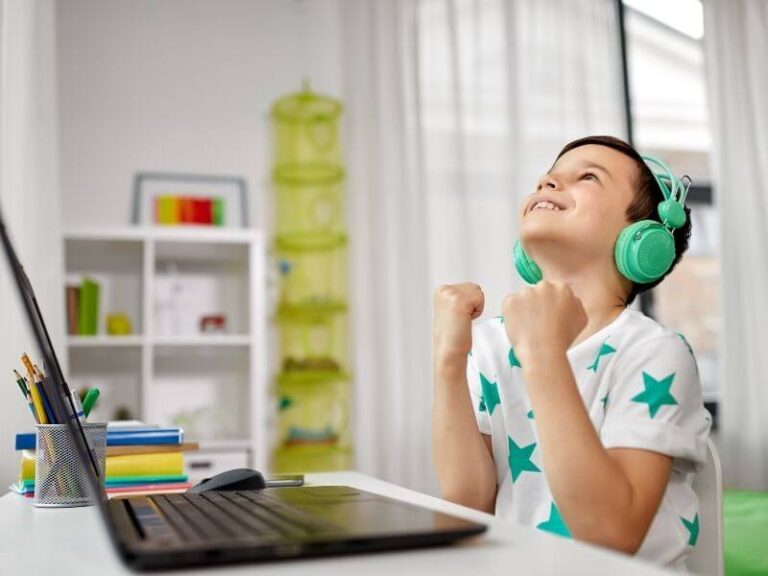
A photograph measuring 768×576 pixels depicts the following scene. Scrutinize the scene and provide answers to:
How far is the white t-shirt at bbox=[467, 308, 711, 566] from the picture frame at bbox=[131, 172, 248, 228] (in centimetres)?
286

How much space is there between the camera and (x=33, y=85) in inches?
107

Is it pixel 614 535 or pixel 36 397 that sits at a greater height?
pixel 36 397

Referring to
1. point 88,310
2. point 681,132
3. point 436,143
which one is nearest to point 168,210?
point 88,310

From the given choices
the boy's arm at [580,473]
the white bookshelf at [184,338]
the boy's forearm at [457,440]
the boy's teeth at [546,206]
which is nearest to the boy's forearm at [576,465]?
the boy's arm at [580,473]

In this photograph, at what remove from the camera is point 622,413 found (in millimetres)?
1041

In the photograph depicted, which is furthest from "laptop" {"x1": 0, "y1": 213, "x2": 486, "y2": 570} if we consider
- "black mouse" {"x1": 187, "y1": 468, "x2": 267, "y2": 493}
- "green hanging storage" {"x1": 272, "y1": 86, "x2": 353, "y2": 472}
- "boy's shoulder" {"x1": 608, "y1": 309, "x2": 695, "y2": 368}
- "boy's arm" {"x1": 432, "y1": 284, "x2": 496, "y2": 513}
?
"green hanging storage" {"x1": 272, "y1": 86, "x2": 353, "y2": 472}

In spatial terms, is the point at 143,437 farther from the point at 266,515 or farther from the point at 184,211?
the point at 184,211

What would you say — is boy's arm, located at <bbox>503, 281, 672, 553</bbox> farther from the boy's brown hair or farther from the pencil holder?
the pencil holder

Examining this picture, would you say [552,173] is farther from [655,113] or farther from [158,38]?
[655,113]

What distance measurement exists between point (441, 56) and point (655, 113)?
121 centimetres

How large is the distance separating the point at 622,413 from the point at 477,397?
29 centimetres

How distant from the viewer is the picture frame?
3.96 metres

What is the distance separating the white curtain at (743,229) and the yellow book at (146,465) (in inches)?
118

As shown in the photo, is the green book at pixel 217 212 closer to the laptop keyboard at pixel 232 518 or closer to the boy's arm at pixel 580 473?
the laptop keyboard at pixel 232 518
